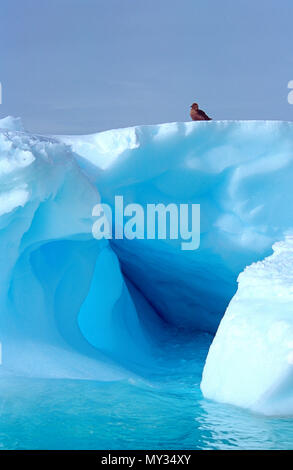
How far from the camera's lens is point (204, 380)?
4.03m

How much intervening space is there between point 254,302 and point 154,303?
3.34 m

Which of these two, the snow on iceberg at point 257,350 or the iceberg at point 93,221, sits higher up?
the iceberg at point 93,221

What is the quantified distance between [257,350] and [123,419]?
873 millimetres

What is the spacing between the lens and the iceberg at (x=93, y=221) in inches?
175

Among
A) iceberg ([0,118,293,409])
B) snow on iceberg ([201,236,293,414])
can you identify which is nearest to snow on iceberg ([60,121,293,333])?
iceberg ([0,118,293,409])

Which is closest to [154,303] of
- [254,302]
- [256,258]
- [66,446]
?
[256,258]

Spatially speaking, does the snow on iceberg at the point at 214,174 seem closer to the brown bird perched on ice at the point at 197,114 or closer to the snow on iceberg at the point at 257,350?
the brown bird perched on ice at the point at 197,114

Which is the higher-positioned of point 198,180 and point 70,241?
point 198,180

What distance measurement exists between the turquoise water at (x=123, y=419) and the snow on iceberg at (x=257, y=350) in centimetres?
10

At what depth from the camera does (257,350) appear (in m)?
3.64

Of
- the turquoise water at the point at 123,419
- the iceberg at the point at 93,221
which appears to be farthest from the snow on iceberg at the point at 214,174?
the turquoise water at the point at 123,419


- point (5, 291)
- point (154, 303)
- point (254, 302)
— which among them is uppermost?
point (154, 303)
